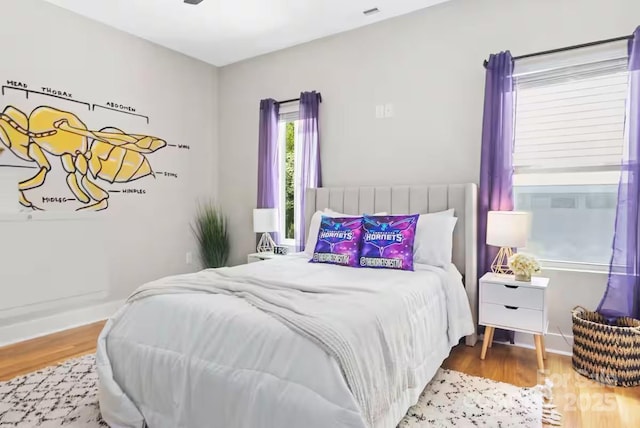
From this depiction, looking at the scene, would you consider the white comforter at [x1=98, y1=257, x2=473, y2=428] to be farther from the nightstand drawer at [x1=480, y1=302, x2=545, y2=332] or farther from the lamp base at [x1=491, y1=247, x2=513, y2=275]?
the lamp base at [x1=491, y1=247, x2=513, y2=275]

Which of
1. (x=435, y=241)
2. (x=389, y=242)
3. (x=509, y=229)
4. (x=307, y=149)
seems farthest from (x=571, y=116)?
(x=307, y=149)

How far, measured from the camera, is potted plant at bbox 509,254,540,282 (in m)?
2.60

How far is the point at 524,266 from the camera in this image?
260 cm

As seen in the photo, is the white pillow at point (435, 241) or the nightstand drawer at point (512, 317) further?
the white pillow at point (435, 241)

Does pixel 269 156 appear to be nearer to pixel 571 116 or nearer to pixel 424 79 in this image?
pixel 424 79

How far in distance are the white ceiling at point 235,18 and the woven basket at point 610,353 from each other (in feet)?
9.14

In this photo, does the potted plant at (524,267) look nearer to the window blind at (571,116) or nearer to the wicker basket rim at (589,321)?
the wicker basket rim at (589,321)

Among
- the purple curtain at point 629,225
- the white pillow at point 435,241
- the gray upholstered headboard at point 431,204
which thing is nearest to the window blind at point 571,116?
the purple curtain at point 629,225

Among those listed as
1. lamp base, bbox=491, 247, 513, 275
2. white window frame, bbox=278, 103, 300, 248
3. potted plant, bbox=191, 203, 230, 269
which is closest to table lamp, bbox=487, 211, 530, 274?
lamp base, bbox=491, 247, 513, 275

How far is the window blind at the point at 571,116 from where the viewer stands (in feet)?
8.71

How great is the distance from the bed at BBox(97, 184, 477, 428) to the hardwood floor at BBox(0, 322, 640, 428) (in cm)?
40

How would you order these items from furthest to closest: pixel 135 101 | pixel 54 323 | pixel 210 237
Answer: pixel 210 237 → pixel 135 101 → pixel 54 323

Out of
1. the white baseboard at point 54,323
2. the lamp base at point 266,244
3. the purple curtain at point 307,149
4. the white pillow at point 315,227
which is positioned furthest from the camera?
the lamp base at point 266,244

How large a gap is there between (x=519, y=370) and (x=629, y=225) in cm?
118
